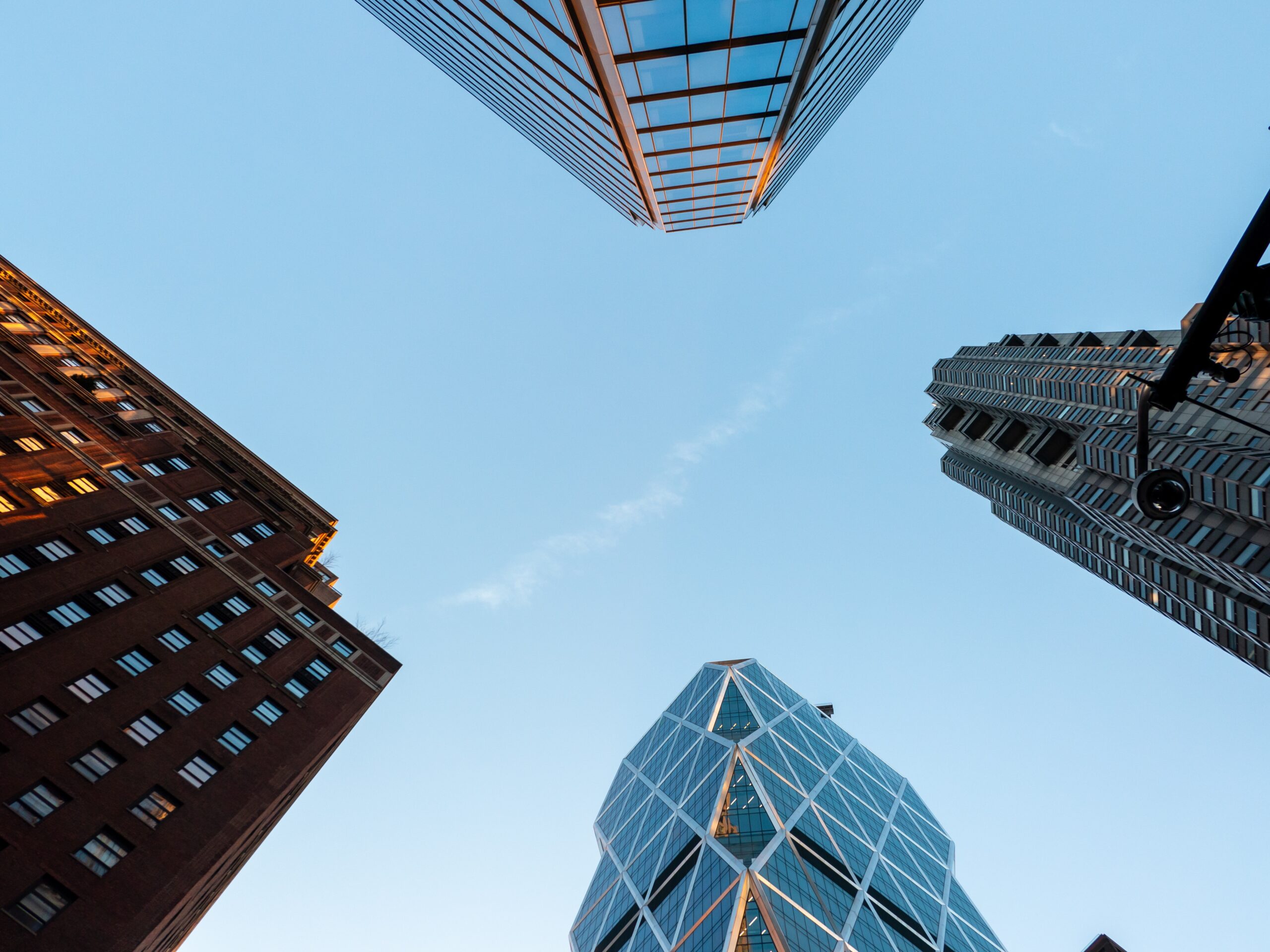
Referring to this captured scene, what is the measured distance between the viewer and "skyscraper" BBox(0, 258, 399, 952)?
24141 mm

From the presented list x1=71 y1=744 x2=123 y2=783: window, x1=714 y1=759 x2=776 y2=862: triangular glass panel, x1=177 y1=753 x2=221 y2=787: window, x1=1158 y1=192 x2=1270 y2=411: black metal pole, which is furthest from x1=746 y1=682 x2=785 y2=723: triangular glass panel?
x1=1158 y1=192 x2=1270 y2=411: black metal pole

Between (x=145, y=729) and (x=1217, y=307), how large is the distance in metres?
38.1

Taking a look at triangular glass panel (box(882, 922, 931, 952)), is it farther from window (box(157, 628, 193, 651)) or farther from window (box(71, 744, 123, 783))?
window (box(71, 744, 123, 783))

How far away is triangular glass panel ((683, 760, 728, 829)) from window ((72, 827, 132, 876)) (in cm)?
5773

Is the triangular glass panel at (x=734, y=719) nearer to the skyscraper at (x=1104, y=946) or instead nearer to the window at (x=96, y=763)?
the skyscraper at (x=1104, y=946)

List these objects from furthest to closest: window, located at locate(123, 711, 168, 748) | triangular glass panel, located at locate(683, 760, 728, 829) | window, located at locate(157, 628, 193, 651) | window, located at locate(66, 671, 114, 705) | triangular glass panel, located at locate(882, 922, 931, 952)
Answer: triangular glass panel, located at locate(683, 760, 728, 829), triangular glass panel, located at locate(882, 922, 931, 952), window, located at locate(157, 628, 193, 651), window, located at locate(123, 711, 168, 748), window, located at locate(66, 671, 114, 705)

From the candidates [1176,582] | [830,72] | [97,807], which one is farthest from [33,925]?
[1176,582]

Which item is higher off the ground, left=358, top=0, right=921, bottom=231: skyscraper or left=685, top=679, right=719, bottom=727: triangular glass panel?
left=685, top=679, right=719, bottom=727: triangular glass panel

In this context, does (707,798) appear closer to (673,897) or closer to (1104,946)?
(673,897)

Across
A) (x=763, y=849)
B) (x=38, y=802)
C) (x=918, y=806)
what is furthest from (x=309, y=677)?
(x=918, y=806)

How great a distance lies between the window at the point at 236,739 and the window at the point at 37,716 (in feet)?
22.4

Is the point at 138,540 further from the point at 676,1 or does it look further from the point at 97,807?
the point at 676,1

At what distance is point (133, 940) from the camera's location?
23.2 metres

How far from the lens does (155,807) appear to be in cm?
2747
